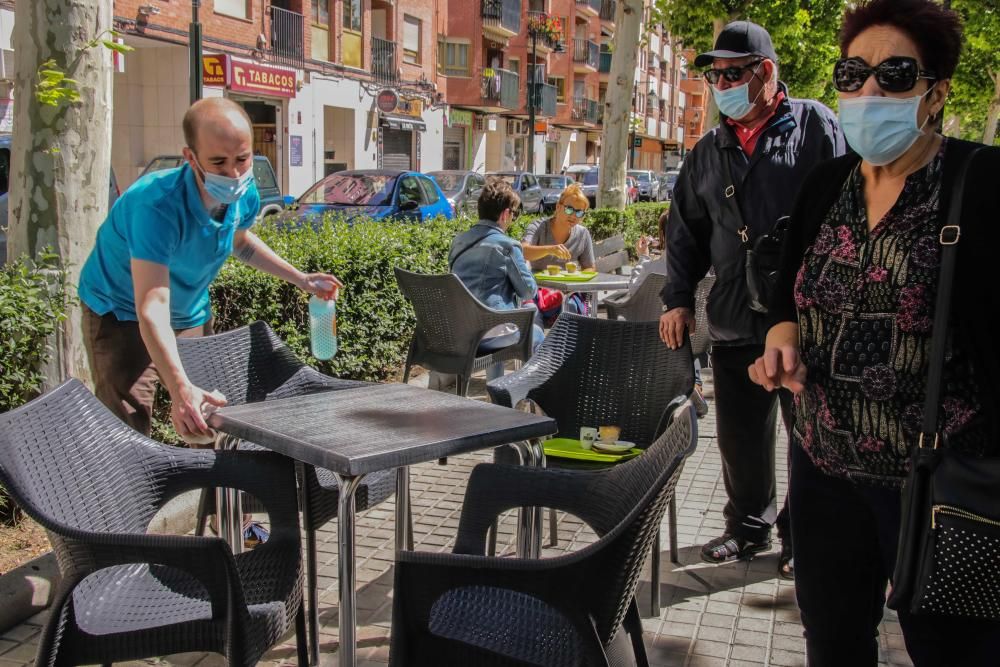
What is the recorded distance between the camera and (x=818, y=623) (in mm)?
2434

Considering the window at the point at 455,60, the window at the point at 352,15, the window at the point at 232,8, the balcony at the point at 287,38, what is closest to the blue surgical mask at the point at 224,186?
the window at the point at 232,8

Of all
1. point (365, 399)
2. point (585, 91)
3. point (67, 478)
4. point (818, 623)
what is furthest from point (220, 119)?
point (585, 91)

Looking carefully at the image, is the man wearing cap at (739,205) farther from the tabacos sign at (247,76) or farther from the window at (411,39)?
the window at (411,39)

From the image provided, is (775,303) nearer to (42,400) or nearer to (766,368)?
(766,368)

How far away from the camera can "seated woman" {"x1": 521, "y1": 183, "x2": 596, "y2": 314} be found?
7.63 metres

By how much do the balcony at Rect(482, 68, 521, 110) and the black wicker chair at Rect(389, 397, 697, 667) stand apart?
131 feet

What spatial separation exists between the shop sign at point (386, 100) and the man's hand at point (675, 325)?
29480mm

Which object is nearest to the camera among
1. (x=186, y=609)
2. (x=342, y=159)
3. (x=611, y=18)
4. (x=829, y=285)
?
(x=829, y=285)

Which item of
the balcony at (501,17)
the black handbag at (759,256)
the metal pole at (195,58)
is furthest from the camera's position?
the balcony at (501,17)

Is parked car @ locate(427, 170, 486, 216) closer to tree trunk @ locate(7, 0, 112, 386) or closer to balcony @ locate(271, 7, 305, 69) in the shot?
balcony @ locate(271, 7, 305, 69)

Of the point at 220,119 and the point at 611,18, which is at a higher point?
the point at 611,18

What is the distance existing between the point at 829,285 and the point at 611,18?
6375 centimetres

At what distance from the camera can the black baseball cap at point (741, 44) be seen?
3668 mm

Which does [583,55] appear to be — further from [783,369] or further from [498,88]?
[783,369]
